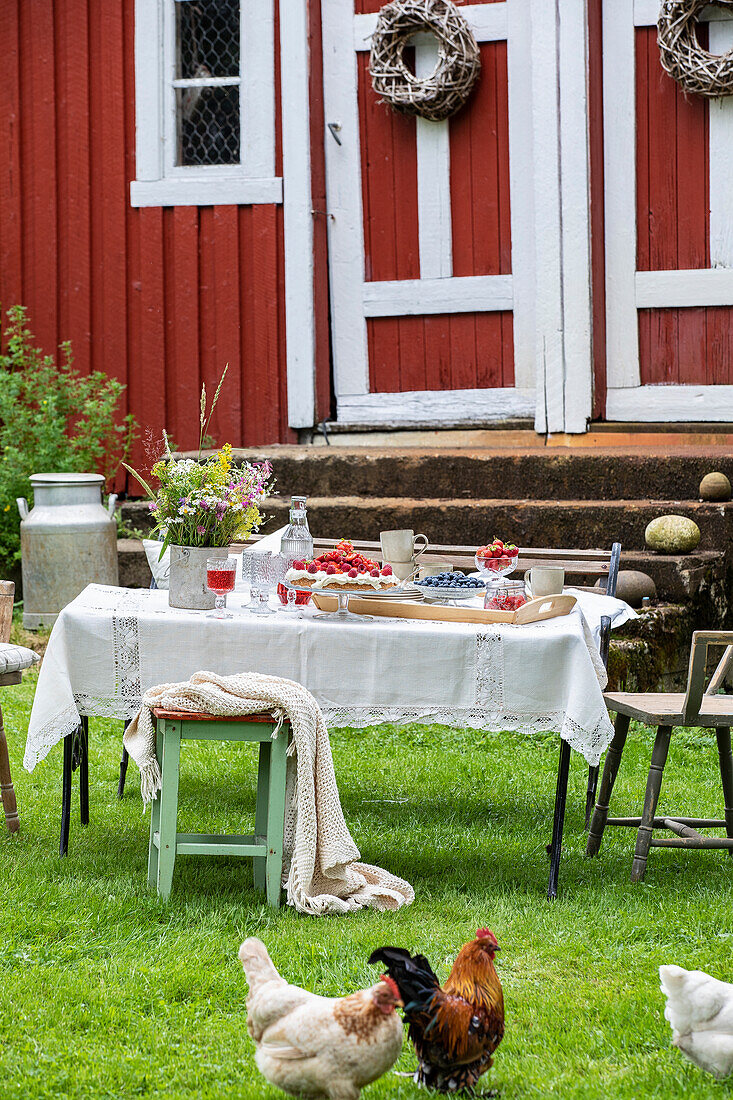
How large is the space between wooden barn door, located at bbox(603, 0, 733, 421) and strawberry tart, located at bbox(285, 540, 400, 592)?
4095 millimetres

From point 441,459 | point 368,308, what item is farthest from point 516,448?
point 368,308

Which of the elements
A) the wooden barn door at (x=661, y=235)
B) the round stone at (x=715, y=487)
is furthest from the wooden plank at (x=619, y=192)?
the round stone at (x=715, y=487)

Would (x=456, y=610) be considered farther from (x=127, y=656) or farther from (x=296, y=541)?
(x=127, y=656)

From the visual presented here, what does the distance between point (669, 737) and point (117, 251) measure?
5.76 metres

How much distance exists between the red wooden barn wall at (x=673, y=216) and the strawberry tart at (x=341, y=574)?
13.6 feet

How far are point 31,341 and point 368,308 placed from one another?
2.34 metres

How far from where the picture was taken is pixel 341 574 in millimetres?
3977

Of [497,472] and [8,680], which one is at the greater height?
[497,472]

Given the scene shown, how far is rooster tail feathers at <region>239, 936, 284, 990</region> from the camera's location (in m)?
2.61

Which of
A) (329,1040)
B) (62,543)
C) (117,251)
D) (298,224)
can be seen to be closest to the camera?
(329,1040)

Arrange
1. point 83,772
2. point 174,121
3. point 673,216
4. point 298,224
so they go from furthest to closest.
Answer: point 174,121 < point 298,224 < point 673,216 < point 83,772

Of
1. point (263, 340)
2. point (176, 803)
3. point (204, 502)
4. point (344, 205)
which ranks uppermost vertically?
point (344, 205)

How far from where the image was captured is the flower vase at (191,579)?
4.08m

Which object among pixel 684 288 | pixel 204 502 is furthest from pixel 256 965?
pixel 684 288
